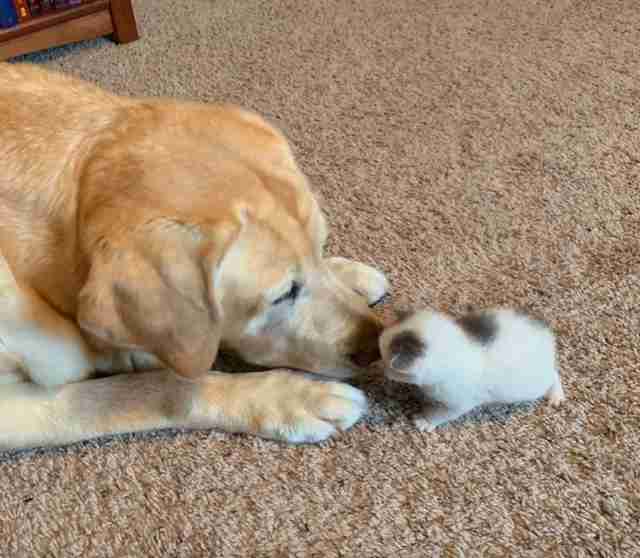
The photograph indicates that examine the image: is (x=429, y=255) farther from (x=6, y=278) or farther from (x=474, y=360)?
(x=6, y=278)

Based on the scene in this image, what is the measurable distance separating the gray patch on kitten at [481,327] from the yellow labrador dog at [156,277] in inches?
7.2

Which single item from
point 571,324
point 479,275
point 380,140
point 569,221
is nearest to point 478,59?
point 380,140

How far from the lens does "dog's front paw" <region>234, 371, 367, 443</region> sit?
1.37 m

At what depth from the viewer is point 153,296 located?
1.14 meters

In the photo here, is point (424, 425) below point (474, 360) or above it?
below

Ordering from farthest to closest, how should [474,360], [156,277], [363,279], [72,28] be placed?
[72,28]
[363,279]
[474,360]
[156,277]

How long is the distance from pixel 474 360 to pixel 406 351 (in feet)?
0.41

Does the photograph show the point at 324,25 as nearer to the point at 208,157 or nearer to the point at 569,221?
the point at 569,221

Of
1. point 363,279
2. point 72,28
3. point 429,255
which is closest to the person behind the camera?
point 363,279

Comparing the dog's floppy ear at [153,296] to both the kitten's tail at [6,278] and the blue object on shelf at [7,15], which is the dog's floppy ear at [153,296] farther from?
the blue object on shelf at [7,15]

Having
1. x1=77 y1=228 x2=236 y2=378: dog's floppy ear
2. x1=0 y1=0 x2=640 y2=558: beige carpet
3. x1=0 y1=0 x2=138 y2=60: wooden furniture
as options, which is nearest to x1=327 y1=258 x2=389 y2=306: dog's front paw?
x1=0 y1=0 x2=640 y2=558: beige carpet

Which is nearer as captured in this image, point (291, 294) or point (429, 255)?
point (291, 294)

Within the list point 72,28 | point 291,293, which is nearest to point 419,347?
point 291,293

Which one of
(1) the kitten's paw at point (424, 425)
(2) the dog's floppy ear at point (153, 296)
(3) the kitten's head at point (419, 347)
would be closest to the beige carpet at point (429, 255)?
(1) the kitten's paw at point (424, 425)
